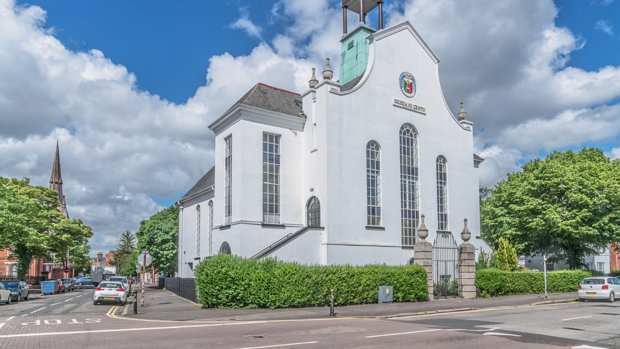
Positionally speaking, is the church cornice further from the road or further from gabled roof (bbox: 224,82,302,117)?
the road

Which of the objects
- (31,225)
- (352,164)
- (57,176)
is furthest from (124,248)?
(352,164)

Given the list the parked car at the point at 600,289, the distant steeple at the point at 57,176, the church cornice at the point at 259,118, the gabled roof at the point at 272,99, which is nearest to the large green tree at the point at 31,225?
the church cornice at the point at 259,118

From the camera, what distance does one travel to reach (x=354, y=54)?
116ft

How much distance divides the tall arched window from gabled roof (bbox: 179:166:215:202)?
14396 mm

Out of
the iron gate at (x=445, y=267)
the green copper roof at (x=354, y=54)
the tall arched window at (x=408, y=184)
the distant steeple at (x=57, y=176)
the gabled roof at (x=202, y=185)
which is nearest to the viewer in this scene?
the iron gate at (x=445, y=267)

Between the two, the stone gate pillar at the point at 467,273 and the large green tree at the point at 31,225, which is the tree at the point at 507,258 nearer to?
the stone gate pillar at the point at 467,273

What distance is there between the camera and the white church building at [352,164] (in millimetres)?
28812

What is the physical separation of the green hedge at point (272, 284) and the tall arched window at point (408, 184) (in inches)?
339

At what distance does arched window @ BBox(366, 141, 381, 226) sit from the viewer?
30.6 m

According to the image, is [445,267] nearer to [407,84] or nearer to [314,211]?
[314,211]

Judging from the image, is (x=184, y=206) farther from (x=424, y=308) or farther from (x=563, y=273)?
(x=563, y=273)

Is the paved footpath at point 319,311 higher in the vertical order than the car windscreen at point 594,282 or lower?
lower

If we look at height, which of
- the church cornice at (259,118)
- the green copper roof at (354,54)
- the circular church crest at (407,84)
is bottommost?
the church cornice at (259,118)

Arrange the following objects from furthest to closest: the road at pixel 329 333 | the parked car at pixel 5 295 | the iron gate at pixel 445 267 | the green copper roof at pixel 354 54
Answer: the green copper roof at pixel 354 54 → the parked car at pixel 5 295 → the iron gate at pixel 445 267 → the road at pixel 329 333
